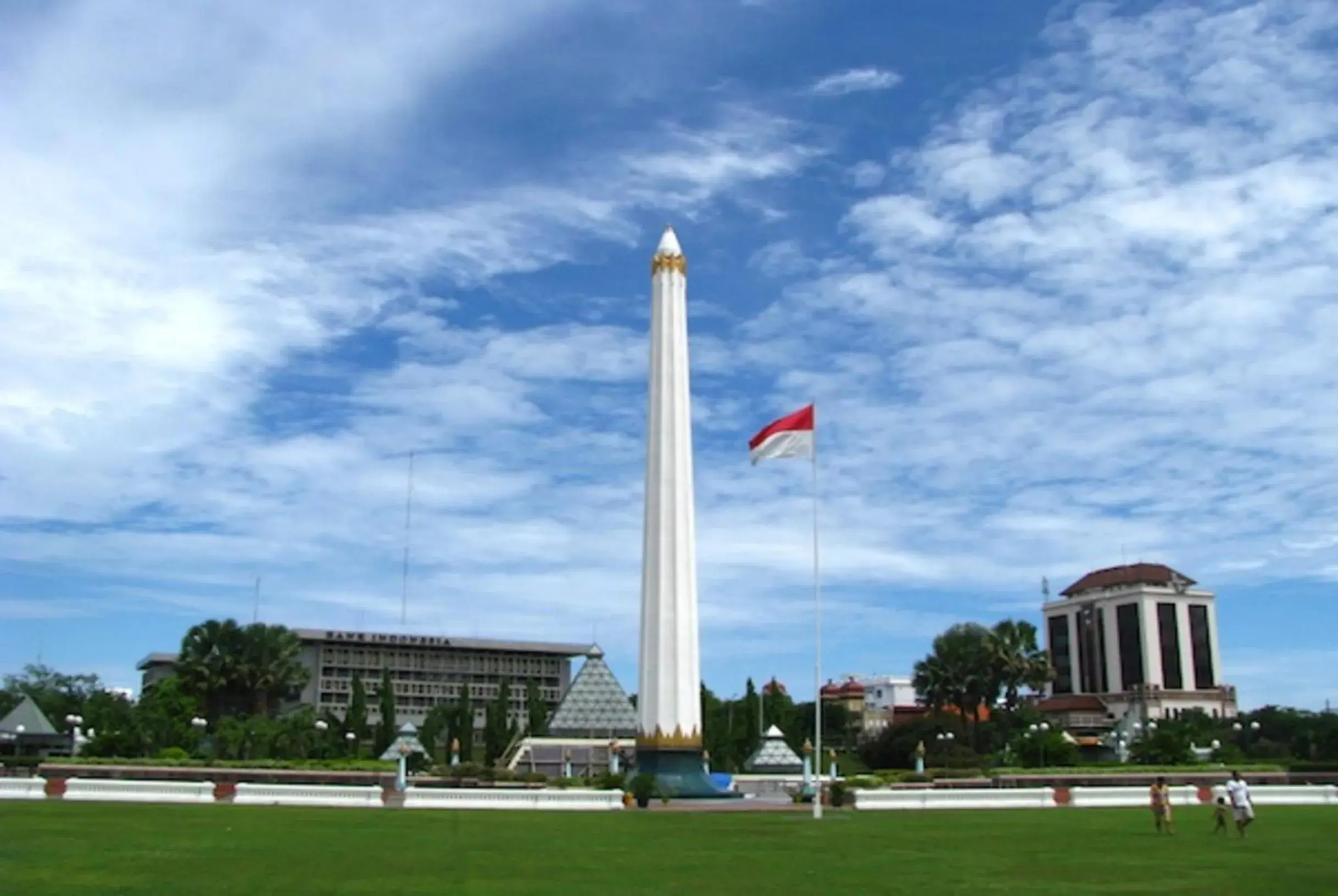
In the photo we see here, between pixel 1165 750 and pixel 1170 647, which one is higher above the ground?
pixel 1170 647

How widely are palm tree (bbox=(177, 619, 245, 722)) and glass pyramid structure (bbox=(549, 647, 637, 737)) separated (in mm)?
19996

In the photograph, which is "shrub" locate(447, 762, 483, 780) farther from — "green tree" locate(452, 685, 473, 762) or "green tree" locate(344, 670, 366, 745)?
"green tree" locate(344, 670, 366, 745)

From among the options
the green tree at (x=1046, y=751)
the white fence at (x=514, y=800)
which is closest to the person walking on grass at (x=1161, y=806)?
the white fence at (x=514, y=800)

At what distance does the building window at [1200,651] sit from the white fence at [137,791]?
380 feet

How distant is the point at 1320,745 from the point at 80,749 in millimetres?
71902

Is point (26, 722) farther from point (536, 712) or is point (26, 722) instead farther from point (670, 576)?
point (670, 576)

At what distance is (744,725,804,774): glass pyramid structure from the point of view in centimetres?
6431

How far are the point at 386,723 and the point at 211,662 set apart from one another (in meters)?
11.7

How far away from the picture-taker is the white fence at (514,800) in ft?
128

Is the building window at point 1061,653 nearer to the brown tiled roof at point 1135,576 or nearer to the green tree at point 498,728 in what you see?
the brown tiled roof at point 1135,576

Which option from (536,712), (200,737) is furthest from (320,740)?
(536,712)

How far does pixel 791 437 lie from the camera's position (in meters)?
42.7

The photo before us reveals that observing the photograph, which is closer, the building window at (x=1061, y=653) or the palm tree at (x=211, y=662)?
the palm tree at (x=211, y=662)

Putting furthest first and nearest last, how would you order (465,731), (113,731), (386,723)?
(465,731) < (386,723) < (113,731)
